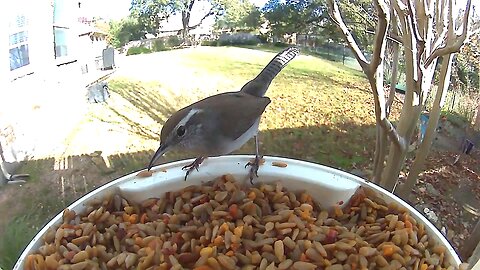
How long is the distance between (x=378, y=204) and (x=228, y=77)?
521 millimetres

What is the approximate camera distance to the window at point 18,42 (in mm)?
970

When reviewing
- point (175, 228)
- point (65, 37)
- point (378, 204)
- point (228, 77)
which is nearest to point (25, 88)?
point (65, 37)

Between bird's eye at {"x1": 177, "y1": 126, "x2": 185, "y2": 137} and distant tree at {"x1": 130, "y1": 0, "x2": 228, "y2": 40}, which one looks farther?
distant tree at {"x1": 130, "y1": 0, "x2": 228, "y2": 40}

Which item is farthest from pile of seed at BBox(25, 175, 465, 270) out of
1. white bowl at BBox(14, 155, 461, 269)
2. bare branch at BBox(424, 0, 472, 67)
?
bare branch at BBox(424, 0, 472, 67)

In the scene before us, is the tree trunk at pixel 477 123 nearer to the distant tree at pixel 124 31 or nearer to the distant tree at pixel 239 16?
the distant tree at pixel 239 16

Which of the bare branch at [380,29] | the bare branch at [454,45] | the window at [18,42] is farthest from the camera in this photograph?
the window at [18,42]

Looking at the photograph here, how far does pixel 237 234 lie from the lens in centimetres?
62

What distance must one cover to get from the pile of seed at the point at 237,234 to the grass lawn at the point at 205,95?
1.12 feet

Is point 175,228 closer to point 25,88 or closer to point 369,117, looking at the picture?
point 25,88

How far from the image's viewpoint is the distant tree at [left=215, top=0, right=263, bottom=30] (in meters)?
1.03

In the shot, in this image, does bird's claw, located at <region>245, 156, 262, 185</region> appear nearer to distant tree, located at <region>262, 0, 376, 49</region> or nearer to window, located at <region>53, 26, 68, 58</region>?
distant tree, located at <region>262, 0, 376, 49</region>

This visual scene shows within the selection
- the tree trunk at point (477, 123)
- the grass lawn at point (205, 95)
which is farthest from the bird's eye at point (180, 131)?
the tree trunk at point (477, 123)

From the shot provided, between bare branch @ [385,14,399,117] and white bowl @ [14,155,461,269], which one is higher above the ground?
bare branch @ [385,14,399,117]

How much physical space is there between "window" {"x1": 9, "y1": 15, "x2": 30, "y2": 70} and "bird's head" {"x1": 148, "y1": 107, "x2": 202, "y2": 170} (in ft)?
1.45
